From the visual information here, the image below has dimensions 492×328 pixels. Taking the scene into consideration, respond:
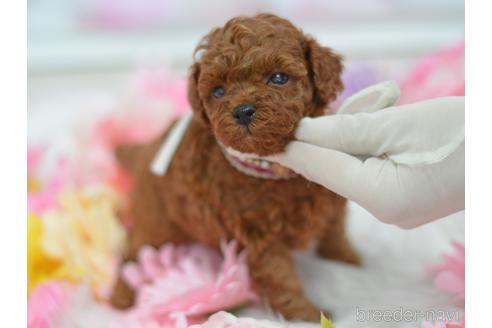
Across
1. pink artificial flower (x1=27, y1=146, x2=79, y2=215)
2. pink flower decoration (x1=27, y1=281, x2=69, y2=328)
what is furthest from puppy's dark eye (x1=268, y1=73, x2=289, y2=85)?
pink artificial flower (x1=27, y1=146, x2=79, y2=215)

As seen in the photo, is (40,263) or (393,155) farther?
(40,263)

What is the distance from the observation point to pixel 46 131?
201 centimetres

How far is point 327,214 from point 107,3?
3.44 feet

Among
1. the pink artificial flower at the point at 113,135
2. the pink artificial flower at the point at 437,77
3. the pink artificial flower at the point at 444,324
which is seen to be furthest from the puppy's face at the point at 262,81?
the pink artificial flower at the point at 113,135

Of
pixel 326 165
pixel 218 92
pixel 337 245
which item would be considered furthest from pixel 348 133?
pixel 337 245

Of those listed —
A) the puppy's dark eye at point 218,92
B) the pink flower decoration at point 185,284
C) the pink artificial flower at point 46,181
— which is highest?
the puppy's dark eye at point 218,92

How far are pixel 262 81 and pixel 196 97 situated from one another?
191 millimetres

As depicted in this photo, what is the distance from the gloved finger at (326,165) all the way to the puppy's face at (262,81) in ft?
0.11

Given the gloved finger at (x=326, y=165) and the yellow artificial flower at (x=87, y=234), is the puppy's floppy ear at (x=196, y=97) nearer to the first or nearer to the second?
the gloved finger at (x=326, y=165)

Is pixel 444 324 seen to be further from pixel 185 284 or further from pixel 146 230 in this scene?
pixel 146 230

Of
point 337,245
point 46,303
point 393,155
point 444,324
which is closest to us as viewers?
point 393,155

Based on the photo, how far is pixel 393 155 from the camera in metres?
0.96

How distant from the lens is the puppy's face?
3.45 feet

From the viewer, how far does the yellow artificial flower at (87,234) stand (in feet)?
5.03
